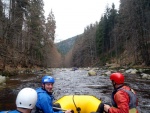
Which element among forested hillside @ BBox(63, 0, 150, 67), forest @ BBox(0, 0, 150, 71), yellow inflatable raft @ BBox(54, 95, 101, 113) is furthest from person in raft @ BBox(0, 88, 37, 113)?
forested hillside @ BBox(63, 0, 150, 67)

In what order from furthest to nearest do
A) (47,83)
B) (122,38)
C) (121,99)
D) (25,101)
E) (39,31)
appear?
1. (122,38)
2. (39,31)
3. (47,83)
4. (121,99)
5. (25,101)

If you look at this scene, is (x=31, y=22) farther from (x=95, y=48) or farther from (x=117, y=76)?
(x=95, y=48)

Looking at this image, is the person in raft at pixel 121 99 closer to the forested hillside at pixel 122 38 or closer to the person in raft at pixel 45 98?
the person in raft at pixel 45 98

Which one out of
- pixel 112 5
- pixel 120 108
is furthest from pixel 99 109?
pixel 112 5

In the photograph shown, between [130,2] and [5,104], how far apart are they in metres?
24.4

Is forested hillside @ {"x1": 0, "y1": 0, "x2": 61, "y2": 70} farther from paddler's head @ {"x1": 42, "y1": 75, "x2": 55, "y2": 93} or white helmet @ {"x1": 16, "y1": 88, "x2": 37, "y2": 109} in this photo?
white helmet @ {"x1": 16, "y1": 88, "x2": 37, "y2": 109}

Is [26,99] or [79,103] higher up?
[26,99]

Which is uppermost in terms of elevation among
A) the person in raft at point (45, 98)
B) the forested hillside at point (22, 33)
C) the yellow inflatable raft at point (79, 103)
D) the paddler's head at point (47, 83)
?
the forested hillside at point (22, 33)

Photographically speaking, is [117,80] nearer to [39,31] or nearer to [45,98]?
[45,98]

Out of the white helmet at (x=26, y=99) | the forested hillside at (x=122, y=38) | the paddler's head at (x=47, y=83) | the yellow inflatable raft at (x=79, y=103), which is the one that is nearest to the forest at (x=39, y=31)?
the forested hillside at (x=122, y=38)

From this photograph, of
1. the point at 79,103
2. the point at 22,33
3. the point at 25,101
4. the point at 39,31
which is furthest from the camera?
the point at 39,31

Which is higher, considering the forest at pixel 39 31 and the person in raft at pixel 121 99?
the forest at pixel 39 31

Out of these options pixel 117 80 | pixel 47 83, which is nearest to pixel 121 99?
pixel 117 80

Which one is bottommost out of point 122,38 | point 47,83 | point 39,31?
point 47,83
